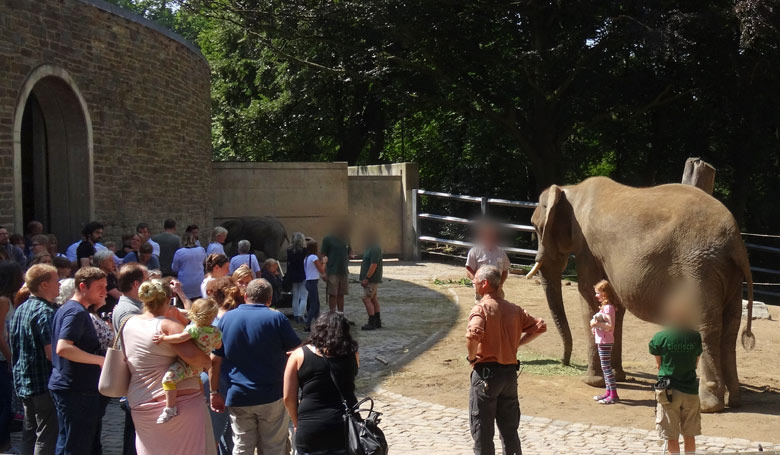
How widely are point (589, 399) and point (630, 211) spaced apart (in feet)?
6.41

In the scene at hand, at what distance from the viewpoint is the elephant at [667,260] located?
8.16m

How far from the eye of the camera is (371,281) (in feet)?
41.8

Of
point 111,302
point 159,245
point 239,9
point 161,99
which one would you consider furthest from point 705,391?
point 239,9

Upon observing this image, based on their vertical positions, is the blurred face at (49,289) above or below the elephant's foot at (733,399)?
above

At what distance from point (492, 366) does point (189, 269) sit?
19.6 ft

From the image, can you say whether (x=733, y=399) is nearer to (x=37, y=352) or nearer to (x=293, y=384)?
(x=293, y=384)

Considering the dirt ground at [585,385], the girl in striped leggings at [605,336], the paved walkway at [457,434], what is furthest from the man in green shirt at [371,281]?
the girl in striped leggings at [605,336]

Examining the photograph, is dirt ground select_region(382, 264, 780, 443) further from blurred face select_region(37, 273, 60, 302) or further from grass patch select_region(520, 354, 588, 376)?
blurred face select_region(37, 273, 60, 302)

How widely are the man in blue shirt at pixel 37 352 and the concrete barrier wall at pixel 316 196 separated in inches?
633

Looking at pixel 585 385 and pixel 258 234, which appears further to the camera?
pixel 258 234

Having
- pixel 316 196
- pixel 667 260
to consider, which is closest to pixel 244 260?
pixel 667 260

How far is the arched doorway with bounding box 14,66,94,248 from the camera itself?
49.1ft

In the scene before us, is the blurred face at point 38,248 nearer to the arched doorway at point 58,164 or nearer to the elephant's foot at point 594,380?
the arched doorway at point 58,164

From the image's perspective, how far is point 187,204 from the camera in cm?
1952
